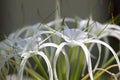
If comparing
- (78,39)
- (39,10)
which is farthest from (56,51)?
(39,10)

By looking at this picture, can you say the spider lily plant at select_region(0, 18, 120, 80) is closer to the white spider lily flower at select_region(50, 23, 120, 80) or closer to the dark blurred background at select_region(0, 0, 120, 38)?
the white spider lily flower at select_region(50, 23, 120, 80)

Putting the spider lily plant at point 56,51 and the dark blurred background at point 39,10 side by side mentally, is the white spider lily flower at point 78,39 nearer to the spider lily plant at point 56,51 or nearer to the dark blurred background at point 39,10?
the spider lily plant at point 56,51

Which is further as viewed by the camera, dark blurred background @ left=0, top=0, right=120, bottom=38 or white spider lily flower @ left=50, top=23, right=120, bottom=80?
dark blurred background @ left=0, top=0, right=120, bottom=38

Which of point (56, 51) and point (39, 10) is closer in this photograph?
point (56, 51)

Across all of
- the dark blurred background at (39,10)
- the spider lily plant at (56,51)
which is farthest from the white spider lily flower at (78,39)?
the dark blurred background at (39,10)

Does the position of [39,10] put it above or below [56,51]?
above

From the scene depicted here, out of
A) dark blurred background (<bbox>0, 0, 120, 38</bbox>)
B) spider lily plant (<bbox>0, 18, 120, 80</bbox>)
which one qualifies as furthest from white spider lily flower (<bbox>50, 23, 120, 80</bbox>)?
dark blurred background (<bbox>0, 0, 120, 38</bbox>)

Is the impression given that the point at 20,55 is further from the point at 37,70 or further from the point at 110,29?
the point at 110,29

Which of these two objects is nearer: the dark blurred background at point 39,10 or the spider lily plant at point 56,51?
the spider lily plant at point 56,51

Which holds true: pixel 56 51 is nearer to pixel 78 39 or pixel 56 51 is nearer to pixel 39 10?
pixel 78 39
